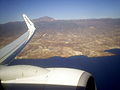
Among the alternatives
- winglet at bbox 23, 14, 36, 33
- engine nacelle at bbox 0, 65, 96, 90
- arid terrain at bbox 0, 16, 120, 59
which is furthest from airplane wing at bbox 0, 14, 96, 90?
arid terrain at bbox 0, 16, 120, 59

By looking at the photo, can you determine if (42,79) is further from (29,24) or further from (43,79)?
(29,24)

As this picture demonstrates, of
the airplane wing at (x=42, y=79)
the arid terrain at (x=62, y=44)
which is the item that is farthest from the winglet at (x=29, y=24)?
the airplane wing at (x=42, y=79)

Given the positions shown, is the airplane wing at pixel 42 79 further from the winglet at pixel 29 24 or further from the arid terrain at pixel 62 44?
the arid terrain at pixel 62 44

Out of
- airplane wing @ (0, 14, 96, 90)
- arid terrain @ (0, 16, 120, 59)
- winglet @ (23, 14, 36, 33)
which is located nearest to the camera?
airplane wing @ (0, 14, 96, 90)

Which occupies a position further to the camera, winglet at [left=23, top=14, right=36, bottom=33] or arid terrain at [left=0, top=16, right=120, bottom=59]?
arid terrain at [left=0, top=16, right=120, bottom=59]

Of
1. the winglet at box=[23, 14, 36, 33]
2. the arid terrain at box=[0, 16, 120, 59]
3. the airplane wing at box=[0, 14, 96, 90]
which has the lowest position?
the arid terrain at box=[0, 16, 120, 59]

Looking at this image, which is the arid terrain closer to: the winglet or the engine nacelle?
the winglet

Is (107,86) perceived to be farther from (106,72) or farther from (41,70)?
(41,70)

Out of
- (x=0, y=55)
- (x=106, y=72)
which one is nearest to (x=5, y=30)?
(x=106, y=72)

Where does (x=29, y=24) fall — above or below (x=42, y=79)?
above

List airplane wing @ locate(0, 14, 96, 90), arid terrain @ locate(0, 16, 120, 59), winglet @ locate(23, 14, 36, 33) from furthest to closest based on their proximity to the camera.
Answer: arid terrain @ locate(0, 16, 120, 59), winglet @ locate(23, 14, 36, 33), airplane wing @ locate(0, 14, 96, 90)

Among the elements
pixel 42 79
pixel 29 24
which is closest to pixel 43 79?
pixel 42 79
